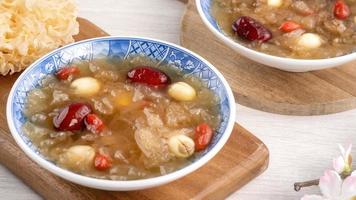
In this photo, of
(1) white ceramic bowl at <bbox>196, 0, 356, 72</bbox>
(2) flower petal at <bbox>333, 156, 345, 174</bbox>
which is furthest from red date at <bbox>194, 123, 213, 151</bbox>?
(1) white ceramic bowl at <bbox>196, 0, 356, 72</bbox>

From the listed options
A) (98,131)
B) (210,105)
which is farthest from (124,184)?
(210,105)

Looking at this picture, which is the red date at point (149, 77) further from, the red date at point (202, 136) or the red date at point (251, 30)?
the red date at point (251, 30)

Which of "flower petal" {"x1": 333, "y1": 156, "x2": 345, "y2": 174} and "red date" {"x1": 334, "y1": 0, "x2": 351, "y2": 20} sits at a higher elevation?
"red date" {"x1": 334, "y1": 0, "x2": 351, "y2": 20}

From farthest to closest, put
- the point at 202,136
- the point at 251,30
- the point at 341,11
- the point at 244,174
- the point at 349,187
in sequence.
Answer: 1. the point at 341,11
2. the point at 251,30
3. the point at 244,174
4. the point at 202,136
5. the point at 349,187

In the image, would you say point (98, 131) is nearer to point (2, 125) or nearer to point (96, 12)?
point (2, 125)

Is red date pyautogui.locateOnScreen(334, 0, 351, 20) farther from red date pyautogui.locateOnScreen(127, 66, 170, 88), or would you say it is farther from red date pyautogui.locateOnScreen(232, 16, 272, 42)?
red date pyautogui.locateOnScreen(127, 66, 170, 88)

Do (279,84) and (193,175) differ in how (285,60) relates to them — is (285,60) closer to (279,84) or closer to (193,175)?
(279,84)

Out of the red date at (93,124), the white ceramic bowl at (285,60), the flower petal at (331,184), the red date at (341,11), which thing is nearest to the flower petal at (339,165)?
the flower petal at (331,184)

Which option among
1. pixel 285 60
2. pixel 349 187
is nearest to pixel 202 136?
pixel 349 187
